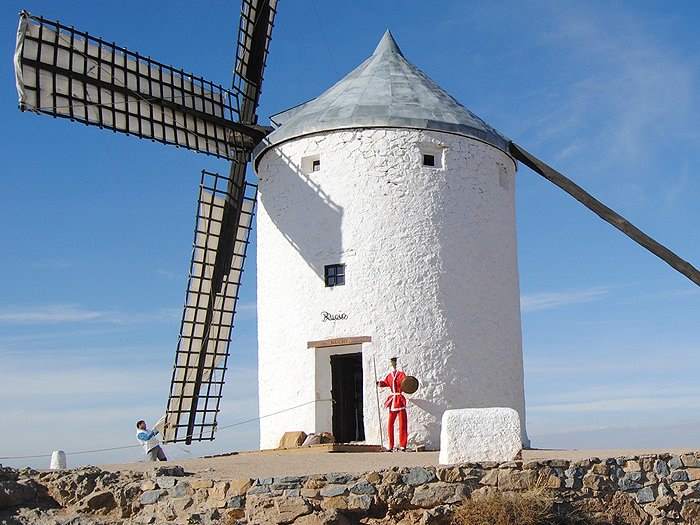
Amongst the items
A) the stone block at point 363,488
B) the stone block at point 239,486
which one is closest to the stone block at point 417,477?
the stone block at point 363,488

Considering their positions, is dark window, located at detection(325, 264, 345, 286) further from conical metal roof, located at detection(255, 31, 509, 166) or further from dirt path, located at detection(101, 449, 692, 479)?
dirt path, located at detection(101, 449, 692, 479)

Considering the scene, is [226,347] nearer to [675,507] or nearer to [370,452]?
[370,452]

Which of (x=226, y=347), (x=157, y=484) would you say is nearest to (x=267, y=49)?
(x=226, y=347)

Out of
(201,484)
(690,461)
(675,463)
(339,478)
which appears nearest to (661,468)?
(675,463)

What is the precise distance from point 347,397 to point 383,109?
15.0 ft

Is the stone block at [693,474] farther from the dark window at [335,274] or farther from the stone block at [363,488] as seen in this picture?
the dark window at [335,274]

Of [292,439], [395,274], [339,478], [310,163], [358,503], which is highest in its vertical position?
[310,163]

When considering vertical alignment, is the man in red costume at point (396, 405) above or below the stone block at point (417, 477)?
above

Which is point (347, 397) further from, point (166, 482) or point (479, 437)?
point (166, 482)

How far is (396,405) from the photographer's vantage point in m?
13.0

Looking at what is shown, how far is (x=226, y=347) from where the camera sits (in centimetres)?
1669

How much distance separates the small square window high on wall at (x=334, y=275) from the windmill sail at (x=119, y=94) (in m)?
3.22

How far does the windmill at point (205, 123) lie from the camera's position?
46.1 feet

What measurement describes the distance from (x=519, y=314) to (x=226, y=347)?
17.4 ft
